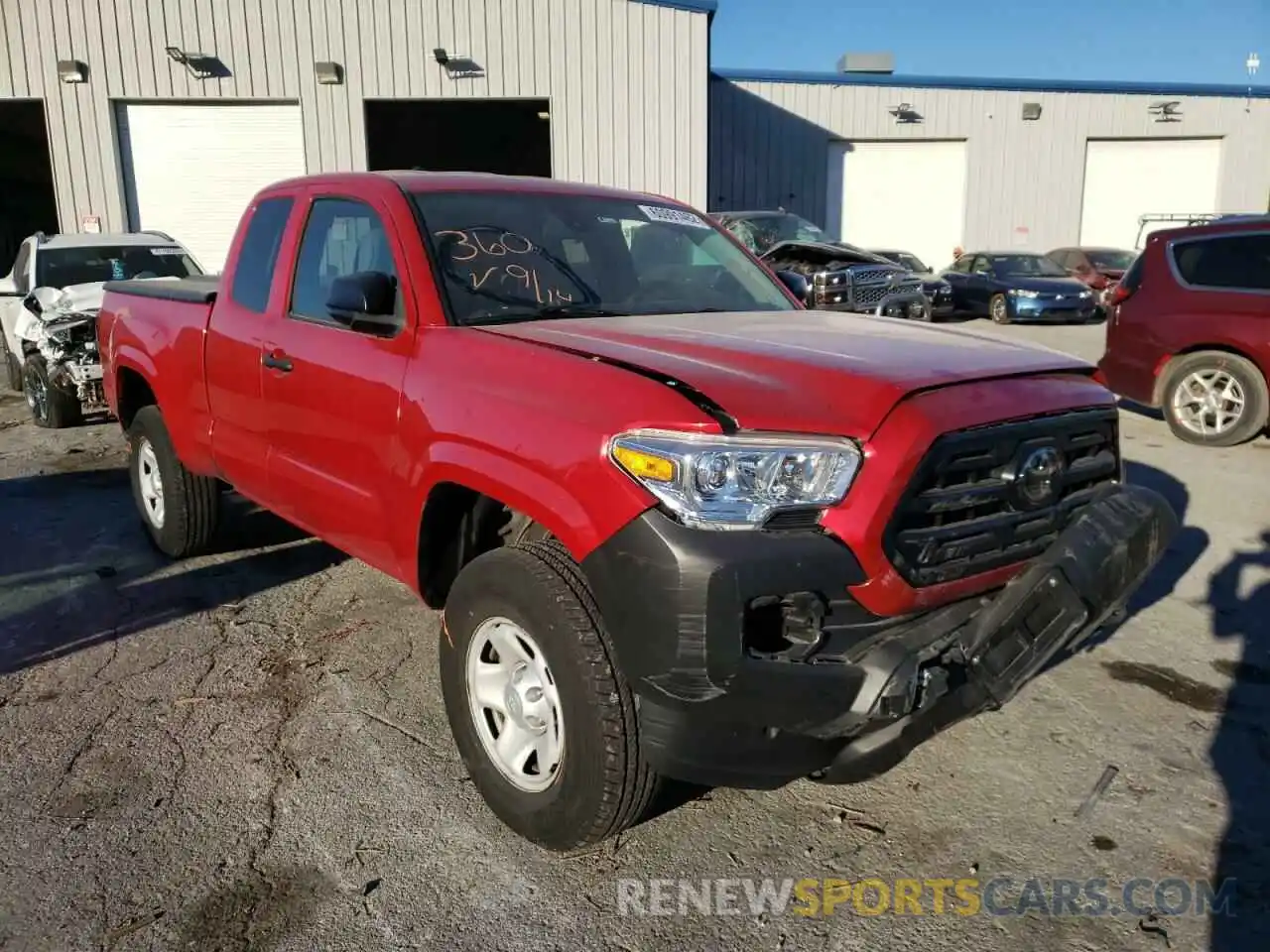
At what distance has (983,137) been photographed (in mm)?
27234

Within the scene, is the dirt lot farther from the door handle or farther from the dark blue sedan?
the dark blue sedan

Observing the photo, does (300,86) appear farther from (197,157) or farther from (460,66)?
(460,66)

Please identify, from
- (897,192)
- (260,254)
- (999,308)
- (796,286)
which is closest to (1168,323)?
(796,286)

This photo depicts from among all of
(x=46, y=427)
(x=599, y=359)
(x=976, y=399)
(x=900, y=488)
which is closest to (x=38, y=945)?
(x=599, y=359)

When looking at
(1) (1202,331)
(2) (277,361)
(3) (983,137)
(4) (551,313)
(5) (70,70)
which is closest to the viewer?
(4) (551,313)

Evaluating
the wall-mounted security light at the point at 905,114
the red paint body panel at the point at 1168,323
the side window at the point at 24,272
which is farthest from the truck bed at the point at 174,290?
the wall-mounted security light at the point at 905,114

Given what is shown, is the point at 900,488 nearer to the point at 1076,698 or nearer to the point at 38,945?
the point at 1076,698

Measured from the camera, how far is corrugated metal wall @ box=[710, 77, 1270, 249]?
2602 cm

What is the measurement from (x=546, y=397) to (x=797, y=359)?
2.29ft

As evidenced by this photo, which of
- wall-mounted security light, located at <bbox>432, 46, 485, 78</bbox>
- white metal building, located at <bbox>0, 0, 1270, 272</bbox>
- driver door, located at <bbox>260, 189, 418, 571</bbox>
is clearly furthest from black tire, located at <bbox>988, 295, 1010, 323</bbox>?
driver door, located at <bbox>260, 189, 418, 571</bbox>

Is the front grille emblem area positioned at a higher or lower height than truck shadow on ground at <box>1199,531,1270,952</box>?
higher

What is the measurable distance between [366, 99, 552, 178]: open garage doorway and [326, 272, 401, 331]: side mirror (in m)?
16.8

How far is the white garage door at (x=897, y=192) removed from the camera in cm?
2712

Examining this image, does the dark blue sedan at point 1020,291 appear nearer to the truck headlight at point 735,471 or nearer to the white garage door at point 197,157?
the white garage door at point 197,157
